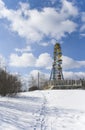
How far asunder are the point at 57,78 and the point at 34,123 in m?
58.5

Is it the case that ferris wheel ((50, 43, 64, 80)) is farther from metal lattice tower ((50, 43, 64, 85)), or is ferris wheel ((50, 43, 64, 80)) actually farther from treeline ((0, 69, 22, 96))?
treeline ((0, 69, 22, 96))

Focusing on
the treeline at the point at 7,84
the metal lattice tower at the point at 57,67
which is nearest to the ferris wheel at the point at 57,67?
the metal lattice tower at the point at 57,67

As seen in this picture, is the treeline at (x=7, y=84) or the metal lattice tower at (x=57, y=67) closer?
the treeline at (x=7, y=84)

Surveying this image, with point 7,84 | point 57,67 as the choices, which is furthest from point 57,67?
point 7,84

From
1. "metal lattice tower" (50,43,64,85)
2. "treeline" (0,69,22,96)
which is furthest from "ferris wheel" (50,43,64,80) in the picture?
"treeline" (0,69,22,96)

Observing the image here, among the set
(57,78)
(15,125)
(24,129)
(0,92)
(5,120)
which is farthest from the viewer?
(57,78)

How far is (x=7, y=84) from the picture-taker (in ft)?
82.3

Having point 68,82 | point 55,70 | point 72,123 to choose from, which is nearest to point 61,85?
point 68,82

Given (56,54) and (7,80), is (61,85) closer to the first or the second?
(56,54)

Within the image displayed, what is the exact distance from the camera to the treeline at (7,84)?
2423cm

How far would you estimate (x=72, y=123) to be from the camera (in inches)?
421

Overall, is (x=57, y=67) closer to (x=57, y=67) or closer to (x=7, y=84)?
(x=57, y=67)

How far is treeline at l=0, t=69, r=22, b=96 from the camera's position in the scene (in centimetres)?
2423

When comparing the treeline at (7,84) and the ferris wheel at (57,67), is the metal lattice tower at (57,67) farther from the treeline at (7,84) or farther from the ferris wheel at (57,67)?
the treeline at (7,84)
